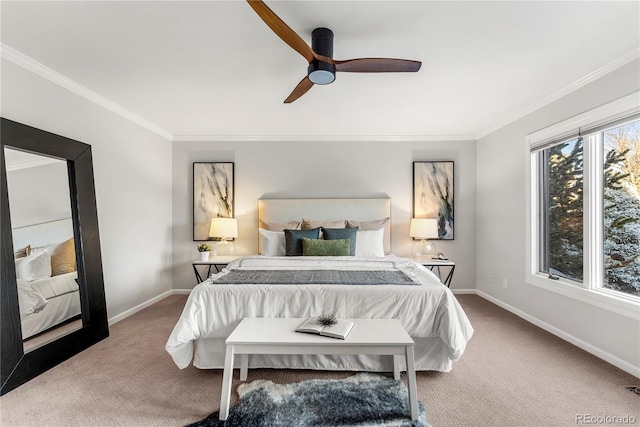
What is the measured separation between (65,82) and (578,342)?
16.6 ft

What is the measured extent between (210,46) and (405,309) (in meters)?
2.33

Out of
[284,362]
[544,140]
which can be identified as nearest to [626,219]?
[544,140]

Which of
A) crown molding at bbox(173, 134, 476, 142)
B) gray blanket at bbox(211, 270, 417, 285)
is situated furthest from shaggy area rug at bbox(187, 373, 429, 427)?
crown molding at bbox(173, 134, 476, 142)

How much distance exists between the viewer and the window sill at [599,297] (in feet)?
7.63

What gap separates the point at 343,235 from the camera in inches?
153

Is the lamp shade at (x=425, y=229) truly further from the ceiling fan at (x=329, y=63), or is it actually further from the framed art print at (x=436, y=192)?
the ceiling fan at (x=329, y=63)

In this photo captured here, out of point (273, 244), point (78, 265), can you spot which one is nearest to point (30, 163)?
point (78, 265)

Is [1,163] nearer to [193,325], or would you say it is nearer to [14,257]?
[14,257]

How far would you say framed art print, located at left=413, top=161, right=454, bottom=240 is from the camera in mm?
4562

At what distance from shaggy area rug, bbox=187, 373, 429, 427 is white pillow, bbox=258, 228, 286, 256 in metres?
1.93

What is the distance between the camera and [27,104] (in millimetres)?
2477

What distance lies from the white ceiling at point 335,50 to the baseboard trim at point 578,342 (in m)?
2.25

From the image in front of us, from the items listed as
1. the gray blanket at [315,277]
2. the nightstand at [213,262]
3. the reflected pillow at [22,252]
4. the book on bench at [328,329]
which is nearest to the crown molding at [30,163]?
the reflected pillow at [22,252]

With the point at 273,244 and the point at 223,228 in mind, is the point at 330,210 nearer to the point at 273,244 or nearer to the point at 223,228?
the point at 273,244
